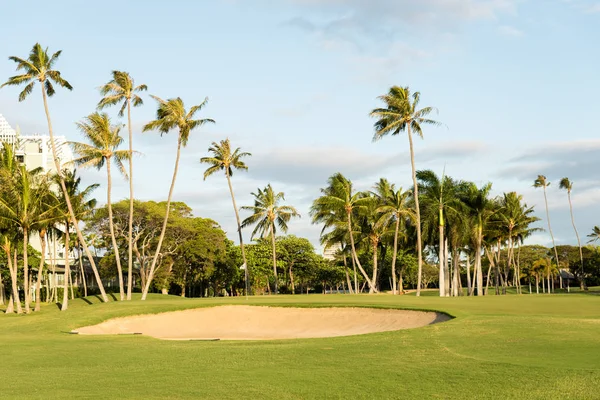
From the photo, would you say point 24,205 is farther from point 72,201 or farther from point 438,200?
point 438,200

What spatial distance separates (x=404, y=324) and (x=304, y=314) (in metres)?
7.65

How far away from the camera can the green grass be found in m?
12.2

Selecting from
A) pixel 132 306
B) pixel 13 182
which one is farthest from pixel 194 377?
pixel 13 182

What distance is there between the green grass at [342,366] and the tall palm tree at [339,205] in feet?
142

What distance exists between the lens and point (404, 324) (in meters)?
31.2

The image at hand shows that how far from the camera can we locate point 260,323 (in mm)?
36625

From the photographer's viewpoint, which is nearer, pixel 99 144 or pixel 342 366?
pixel 342 366

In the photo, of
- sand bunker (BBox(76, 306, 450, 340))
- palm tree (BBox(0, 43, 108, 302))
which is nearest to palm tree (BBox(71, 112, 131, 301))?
palm tree (BBox(0, 43, 108, 302))

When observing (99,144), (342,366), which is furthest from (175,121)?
(342,366)

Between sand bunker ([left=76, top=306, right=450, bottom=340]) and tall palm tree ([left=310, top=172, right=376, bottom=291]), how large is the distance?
2852 centimetres

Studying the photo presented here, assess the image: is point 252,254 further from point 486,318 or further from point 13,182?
point 486,318

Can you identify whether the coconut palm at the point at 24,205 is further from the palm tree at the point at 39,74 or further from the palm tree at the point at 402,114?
the palm tree at the point at 402,114

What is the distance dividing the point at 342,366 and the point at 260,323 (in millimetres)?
22025

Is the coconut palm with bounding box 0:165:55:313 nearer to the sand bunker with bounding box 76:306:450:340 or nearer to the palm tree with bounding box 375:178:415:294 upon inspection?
the sand bunker with bounding box 76:306:450:340
